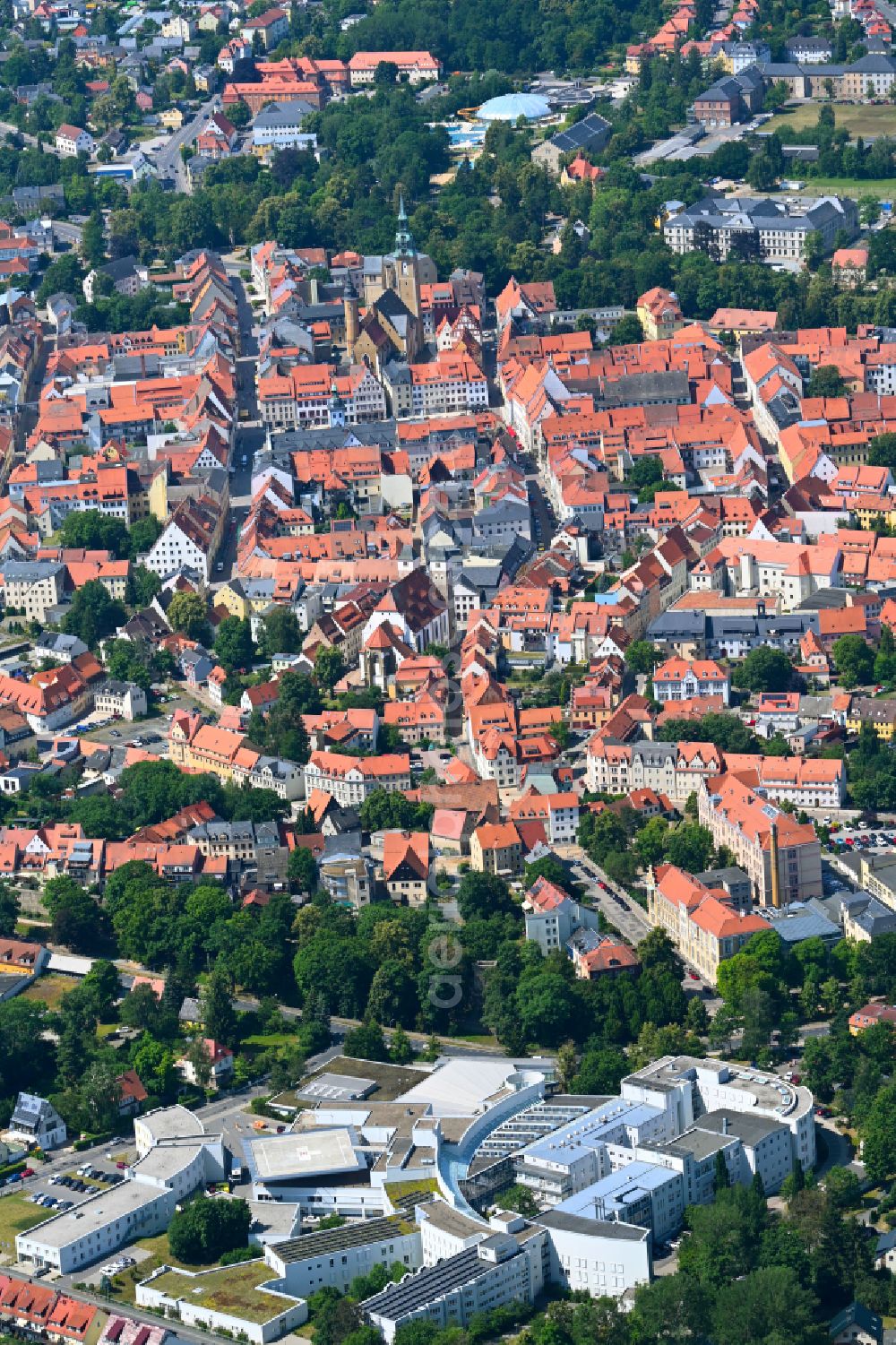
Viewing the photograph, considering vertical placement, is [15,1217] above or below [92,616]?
below

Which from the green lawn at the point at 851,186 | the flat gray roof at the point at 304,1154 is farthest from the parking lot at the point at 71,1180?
the green lawn at the point at 851,186

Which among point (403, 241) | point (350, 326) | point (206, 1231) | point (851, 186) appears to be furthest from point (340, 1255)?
point (851, 186)

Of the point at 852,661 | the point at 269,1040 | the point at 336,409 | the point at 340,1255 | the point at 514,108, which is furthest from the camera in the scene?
the point at 514,108

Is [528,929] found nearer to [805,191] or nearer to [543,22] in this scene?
[805,191]

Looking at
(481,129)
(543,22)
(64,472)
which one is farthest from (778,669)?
(543,22)

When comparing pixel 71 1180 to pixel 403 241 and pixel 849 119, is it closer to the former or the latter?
pixel 403 241

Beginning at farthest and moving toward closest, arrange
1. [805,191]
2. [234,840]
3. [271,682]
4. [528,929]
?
1. [805,191]
2. [271,682]
3. [234,840]
4. [528,929]
